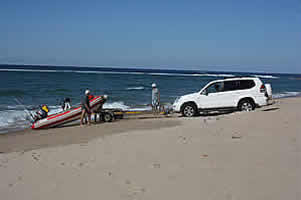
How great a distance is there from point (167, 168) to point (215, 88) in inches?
376

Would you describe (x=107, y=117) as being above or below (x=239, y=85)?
below

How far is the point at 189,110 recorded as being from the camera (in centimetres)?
1460

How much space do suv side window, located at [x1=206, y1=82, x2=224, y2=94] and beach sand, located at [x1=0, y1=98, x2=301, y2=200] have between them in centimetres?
619

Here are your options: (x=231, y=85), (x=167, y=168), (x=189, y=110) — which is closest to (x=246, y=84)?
(x=231, y=85)

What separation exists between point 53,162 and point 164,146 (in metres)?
2.42

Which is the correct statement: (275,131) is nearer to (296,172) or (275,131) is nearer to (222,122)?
(222,122)

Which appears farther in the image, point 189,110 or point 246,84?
point 189,110

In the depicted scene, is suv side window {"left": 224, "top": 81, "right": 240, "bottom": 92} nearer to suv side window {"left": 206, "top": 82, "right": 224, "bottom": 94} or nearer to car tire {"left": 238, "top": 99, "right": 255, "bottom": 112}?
suv side window {"left": 206, "top": 82, "right": 224, "bottom": 94}

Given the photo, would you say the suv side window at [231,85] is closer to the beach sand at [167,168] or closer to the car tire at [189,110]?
the car tire at [189,110]

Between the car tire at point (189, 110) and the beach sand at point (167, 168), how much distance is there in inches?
254

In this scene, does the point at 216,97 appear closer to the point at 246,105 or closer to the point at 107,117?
the point at 246,105

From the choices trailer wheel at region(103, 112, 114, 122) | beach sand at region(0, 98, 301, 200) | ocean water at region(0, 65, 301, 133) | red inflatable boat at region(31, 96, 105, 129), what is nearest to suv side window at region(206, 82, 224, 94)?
trailer wheel at region(103, 112, 114, 122)

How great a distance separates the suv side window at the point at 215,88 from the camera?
14156mm

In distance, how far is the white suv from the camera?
13.7 m
